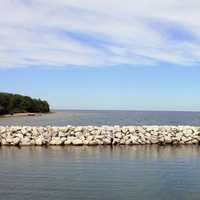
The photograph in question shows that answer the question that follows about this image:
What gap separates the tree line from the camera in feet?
320

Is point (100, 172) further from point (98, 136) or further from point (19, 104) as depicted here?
point (19, 104)

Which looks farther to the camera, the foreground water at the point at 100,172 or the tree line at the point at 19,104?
the tree line at the point at 19,104

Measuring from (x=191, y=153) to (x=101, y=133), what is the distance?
6.11 metres

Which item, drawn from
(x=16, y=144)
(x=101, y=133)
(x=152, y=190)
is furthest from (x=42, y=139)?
(x=152, y=190)

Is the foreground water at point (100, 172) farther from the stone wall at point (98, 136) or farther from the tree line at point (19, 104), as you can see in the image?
the tree line at point (19, 104)

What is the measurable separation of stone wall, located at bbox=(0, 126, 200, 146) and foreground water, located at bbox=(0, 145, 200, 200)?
1.39 metres

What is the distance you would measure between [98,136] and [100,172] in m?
9.70

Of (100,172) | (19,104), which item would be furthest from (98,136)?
(19,104)

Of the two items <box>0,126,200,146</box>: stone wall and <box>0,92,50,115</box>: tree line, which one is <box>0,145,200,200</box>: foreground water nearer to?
<box>0,126,200,146</box>: stone wall

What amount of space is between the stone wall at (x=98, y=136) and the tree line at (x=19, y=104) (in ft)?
216

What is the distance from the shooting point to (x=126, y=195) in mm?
16328

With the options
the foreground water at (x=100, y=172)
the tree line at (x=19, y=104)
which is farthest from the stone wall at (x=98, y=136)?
the tree line at (x=19, y=104)

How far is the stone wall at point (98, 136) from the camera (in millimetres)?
29906

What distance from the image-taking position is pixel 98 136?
30.3 m
